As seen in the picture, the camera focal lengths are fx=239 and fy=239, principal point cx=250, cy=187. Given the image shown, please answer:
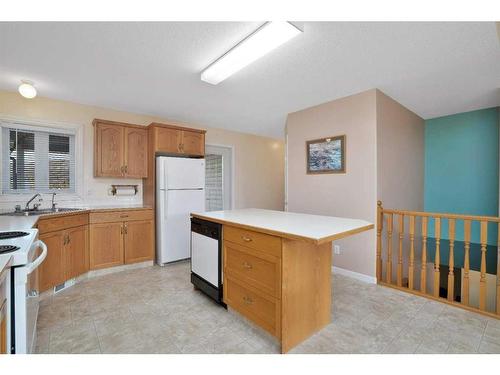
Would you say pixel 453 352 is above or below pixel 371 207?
below

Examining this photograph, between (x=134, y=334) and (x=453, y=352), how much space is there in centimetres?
232

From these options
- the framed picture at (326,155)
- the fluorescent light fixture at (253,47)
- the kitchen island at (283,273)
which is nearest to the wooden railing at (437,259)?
the framed picture at (326,155)

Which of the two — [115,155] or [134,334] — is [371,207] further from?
[115,155]

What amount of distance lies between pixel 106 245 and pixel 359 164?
3376mm

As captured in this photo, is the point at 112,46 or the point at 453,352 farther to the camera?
the point at 112,46

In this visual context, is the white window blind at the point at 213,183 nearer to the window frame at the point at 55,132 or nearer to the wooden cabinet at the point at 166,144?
the wooden cabinet at the point at 166,144

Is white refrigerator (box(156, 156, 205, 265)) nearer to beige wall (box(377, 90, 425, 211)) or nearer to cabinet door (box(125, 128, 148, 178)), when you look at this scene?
cabinet door (box(125, 128, 148, 178))

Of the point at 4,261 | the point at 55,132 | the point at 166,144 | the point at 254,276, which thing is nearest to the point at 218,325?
the point at 254,276

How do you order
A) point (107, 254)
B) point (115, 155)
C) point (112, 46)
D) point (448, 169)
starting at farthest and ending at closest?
point (448, 169)
point (115, 155)
point (107, 254)
point (112, 46)

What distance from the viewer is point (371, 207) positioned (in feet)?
9.37

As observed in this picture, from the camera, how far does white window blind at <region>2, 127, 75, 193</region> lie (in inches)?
116
